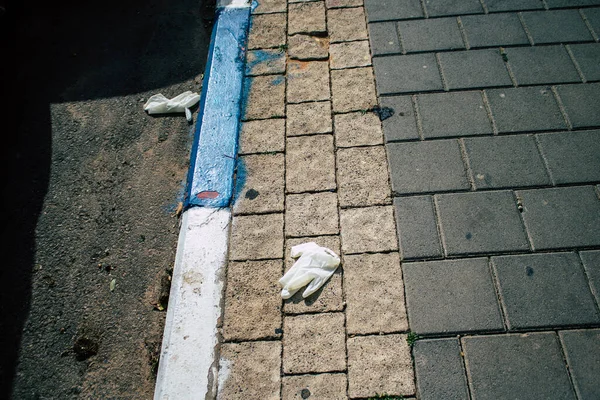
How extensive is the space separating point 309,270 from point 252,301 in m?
0.39

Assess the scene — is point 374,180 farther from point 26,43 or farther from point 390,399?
point 26,43

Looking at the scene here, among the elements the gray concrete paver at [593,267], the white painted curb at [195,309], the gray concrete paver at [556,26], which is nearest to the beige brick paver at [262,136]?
the white painted curb at [195,309]

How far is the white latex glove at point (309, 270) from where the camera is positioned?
104 inches

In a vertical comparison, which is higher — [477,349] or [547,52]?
[547,52]

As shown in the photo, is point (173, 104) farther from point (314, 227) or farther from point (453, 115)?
point (453, 115)

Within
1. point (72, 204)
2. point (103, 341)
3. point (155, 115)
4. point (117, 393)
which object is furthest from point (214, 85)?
point (117, 393)

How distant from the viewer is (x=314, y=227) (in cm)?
289

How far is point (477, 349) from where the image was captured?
7.89 ft

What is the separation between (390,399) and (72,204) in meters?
2.61

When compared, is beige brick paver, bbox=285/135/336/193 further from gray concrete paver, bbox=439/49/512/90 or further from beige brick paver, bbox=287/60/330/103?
gray concrete paver, bbox=439/49/512/90

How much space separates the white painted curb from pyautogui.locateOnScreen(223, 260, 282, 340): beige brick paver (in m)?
0.07

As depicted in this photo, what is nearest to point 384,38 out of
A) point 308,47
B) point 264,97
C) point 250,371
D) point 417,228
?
point 308,47

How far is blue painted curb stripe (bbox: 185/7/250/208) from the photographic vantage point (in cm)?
313

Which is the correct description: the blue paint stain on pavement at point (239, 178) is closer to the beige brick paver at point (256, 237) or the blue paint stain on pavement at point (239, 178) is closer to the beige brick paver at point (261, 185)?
the beige brick paver at point (261, 185)
